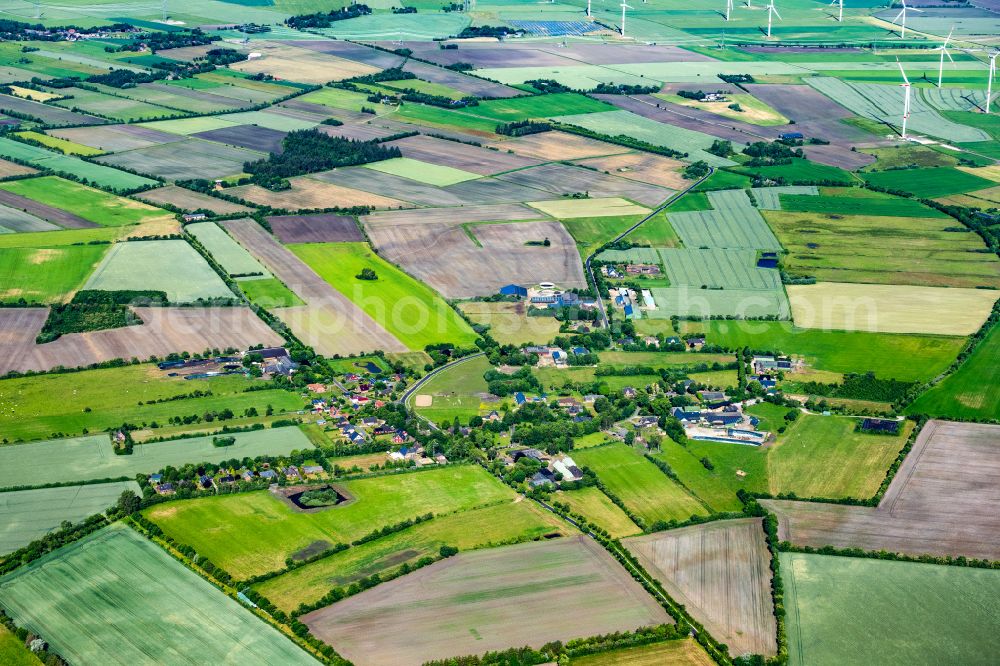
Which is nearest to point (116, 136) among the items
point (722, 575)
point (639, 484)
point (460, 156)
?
point (460, 156)

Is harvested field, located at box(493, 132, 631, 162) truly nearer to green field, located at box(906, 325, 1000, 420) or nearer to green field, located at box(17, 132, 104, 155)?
green field, located at box(17, 132, 104, 155)

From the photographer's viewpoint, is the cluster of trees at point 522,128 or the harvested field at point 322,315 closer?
the harvested field at point 322,315

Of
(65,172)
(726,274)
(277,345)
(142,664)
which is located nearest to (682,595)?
(142,664)

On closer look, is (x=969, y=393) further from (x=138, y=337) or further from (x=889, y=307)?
(x=138, y=337)

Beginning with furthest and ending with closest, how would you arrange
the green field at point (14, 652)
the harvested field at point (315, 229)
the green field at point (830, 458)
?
the harvested field at point (315, 229), the green field at point (830, 458), the green field at point (14, 652)

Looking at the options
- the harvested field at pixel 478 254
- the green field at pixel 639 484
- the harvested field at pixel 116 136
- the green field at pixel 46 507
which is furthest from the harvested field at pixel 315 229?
the green field at pixel 46 507

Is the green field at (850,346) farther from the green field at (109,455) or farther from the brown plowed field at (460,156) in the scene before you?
the brown plowed field at (460,156)
